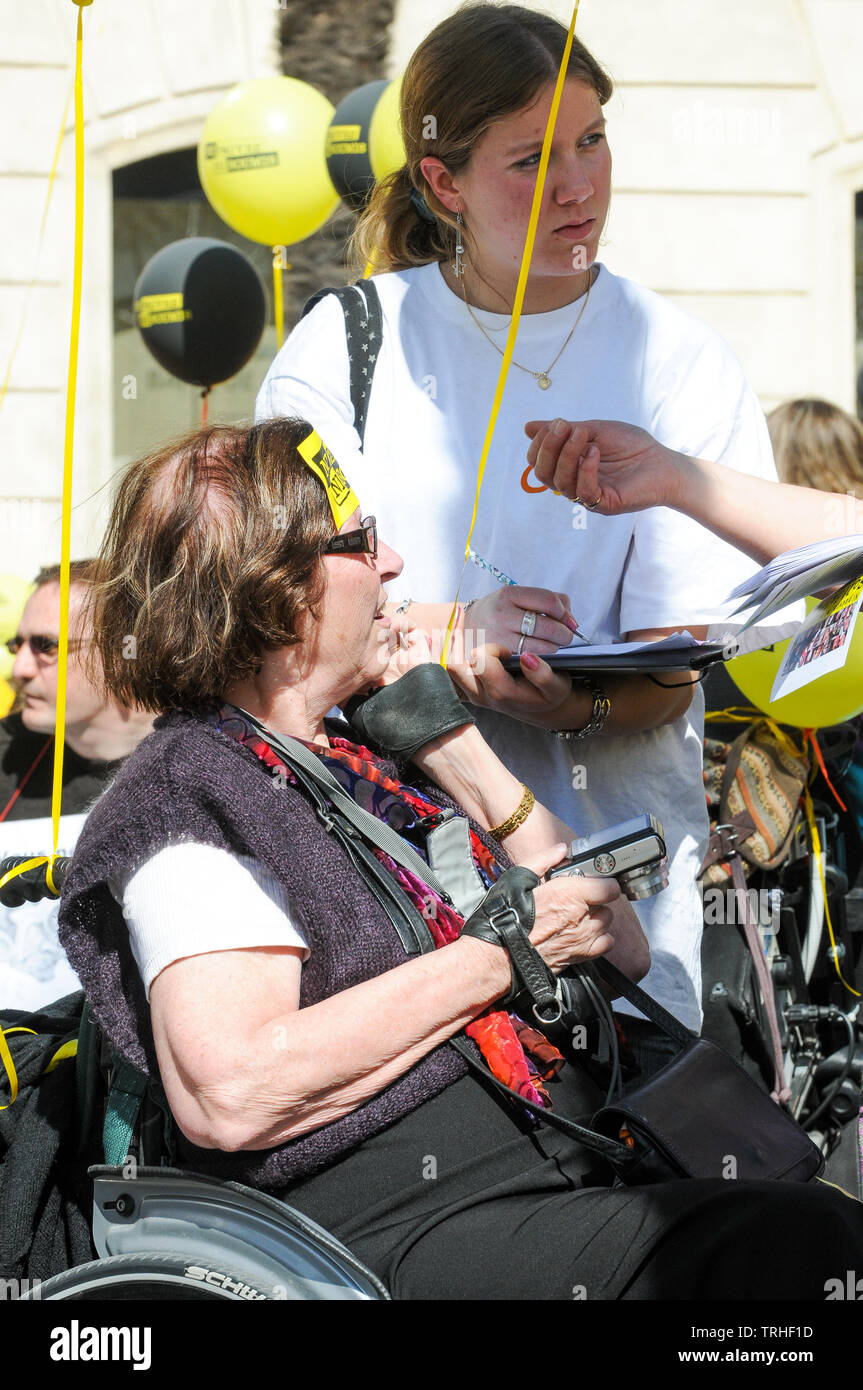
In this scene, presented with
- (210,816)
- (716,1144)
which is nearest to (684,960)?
(716,1144)

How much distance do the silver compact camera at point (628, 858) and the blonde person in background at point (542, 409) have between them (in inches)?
13.8

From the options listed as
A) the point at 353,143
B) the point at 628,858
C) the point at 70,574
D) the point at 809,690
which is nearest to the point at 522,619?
the point at 628,858

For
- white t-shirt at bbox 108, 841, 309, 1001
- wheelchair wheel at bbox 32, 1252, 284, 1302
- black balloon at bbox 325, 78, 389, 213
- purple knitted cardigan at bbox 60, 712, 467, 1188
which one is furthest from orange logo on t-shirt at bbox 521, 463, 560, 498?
black balloon at bbox 325, 78, 389, 213

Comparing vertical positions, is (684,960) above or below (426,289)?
below

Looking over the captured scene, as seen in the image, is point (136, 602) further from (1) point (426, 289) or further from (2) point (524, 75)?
(2) point (524, 75)

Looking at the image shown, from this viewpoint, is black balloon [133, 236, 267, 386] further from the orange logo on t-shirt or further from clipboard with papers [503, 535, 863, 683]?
clipboard with papers [503, 535, 863, 683]

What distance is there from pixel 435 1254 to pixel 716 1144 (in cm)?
39

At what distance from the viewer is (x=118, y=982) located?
1.71 m

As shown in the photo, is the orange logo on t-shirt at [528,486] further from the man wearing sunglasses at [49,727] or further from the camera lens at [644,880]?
the man wearing sunglasses at [49,727]

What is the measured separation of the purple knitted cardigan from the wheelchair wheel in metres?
0.12

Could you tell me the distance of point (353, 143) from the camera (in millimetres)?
4590

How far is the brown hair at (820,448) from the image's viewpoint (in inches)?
153
